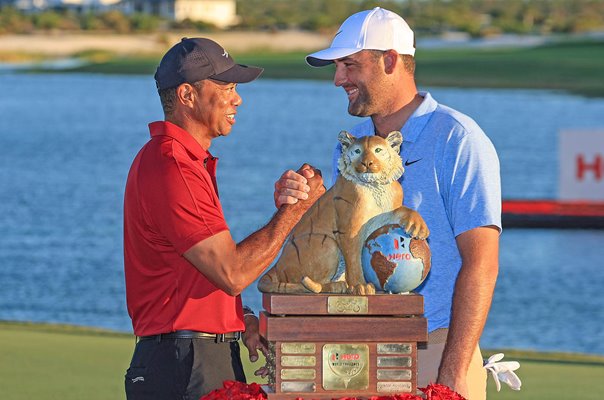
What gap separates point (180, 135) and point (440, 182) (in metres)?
0.76

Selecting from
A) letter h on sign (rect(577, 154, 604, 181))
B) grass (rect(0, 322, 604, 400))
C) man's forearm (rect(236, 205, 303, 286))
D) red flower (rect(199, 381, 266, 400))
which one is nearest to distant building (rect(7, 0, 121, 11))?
letter h on sign (rect(577, 154, 604, 181))

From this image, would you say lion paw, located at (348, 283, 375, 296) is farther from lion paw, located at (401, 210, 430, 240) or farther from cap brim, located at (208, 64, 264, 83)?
cap brim, located at (208, 64, 264, 83)

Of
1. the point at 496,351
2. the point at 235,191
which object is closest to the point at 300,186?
the point at 496,351

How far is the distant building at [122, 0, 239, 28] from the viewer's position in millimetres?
151750

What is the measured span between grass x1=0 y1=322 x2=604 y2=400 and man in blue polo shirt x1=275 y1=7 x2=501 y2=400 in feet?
11.8

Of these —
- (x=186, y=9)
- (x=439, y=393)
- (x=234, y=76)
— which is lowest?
(x=186, y=9)

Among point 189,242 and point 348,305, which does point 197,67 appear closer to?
point 189,242

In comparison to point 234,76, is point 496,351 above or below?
below

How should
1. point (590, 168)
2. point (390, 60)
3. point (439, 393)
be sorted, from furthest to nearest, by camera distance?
1. point (590, 168)
2. point (390, 60)
3. point (439, 393)

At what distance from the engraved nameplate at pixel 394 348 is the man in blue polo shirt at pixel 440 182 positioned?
1.38ft

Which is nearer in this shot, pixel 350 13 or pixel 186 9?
pixel 350 13

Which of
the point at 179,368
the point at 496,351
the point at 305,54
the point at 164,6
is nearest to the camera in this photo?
the point at 179,368

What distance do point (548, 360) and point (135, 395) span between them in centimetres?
627

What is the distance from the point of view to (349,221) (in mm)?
3850
